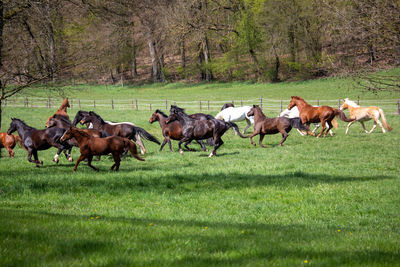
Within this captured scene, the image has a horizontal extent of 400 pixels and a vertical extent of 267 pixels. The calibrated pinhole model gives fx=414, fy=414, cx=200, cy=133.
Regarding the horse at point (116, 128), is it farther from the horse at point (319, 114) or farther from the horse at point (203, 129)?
the horse at point (319, 114)

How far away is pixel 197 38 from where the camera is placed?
53.8 m

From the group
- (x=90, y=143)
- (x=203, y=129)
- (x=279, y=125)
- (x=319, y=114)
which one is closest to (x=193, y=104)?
(x=319, y=114)

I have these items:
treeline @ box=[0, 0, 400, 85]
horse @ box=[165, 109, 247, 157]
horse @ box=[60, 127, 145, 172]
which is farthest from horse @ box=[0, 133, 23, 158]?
horse @ box=[165, 109, 247, 157]

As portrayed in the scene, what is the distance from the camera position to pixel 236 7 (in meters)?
57.7

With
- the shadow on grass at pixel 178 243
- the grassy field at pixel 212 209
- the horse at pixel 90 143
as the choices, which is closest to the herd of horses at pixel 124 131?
the horse at pixel 90 143

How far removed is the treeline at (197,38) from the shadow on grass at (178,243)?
4918 mm

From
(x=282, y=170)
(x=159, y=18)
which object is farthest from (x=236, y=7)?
(x=282, y=170)

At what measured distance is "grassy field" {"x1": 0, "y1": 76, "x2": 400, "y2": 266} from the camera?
479 cm

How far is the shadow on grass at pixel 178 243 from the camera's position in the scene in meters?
4.60

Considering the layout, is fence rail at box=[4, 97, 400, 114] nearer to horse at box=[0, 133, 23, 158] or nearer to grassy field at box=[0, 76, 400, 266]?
horse at box=[0, 133, 23, 158]

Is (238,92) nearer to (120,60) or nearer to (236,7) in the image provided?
(236,7)

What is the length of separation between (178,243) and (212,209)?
10.5 feet

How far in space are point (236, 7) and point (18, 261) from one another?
57.0 m

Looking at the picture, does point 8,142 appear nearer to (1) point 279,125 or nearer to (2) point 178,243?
(1) point 279,125
